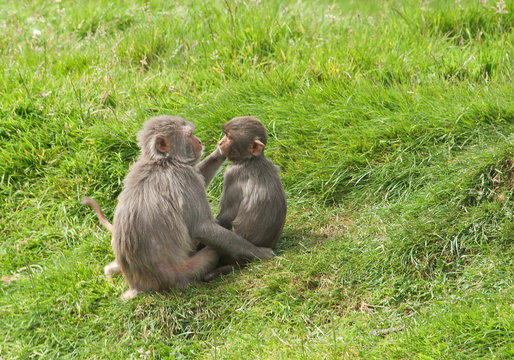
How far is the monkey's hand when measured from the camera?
484 cm

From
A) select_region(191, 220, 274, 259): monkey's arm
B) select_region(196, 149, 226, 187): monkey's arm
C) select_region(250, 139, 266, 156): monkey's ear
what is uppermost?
select_region(250, 139, 266, 156): monkey's ear

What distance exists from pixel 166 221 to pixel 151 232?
0.13m

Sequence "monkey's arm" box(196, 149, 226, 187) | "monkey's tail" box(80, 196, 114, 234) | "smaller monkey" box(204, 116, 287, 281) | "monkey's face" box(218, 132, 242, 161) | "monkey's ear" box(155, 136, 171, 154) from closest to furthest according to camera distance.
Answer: "monkey's ear" box(155, 136, 171, 154)
"smaller monkey" box(204, 116, 287, 281)
"monkey's face" box(218, 132, 242, 161)
"monkey's arm" box(196, 149, 226, 187)
"monkey's tail" box(80, 196, 114, 234)

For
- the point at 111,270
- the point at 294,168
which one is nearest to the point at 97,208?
the point at 111,270

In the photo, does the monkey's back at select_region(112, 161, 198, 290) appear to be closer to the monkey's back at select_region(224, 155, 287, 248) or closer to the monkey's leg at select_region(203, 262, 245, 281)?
the monkey's leg at select_region(203, 262, 245, 281)

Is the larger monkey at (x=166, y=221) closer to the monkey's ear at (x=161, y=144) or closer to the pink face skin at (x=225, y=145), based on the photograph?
the monkey's ear at (x=161, y=144)

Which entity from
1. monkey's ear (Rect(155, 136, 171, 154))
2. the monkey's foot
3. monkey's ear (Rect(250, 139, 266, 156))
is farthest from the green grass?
monkey's ear (Rect(155, 136, 171, 154))

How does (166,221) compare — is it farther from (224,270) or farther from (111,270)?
(111,270)

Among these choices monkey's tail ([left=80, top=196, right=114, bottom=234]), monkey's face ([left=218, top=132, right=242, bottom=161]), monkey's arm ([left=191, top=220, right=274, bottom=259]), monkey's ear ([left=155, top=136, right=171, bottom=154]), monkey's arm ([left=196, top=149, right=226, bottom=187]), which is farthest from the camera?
monkey's tail ([left=80, top=196, right=114, bottom=234])

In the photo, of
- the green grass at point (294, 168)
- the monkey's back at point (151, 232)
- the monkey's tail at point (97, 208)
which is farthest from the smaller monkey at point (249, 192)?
the monkey's tail at point (97, 208)

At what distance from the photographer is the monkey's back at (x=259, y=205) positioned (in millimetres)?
4902

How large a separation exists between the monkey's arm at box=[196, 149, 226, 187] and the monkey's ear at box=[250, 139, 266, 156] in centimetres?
27

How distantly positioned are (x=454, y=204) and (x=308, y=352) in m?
1.69

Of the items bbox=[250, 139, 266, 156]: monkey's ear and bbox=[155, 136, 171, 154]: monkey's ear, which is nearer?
bbox=[155, 136, 171, 154]: monkey's ear
